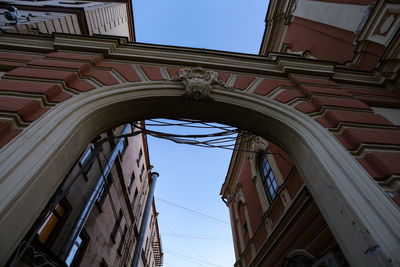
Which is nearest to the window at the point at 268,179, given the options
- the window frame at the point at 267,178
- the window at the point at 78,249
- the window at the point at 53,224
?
the window frame at the point at 267,178

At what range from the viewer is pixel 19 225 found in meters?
1.83

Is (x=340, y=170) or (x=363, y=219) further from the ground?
(x=340, y=170)

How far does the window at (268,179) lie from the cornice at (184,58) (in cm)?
420

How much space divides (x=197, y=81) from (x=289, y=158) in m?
4.48

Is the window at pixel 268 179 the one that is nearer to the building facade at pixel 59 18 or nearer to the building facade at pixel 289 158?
the building facade at pixel 289 158

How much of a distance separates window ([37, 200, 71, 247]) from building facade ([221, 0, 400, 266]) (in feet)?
21.3

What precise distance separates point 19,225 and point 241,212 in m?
9.86

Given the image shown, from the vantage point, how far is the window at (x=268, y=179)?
7.62 meters

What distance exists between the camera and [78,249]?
8117 mm

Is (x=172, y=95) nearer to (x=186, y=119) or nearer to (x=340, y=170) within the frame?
(x=186, y=119)

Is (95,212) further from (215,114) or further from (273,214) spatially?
(215,114)

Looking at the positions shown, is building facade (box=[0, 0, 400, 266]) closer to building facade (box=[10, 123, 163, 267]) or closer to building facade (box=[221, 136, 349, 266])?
building facade (box=[221, 136, 349, 266])

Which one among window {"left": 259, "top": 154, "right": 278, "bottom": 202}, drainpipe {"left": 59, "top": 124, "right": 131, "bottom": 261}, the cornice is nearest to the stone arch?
the cornice

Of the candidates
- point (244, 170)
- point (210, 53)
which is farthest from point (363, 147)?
point (244, 170)
